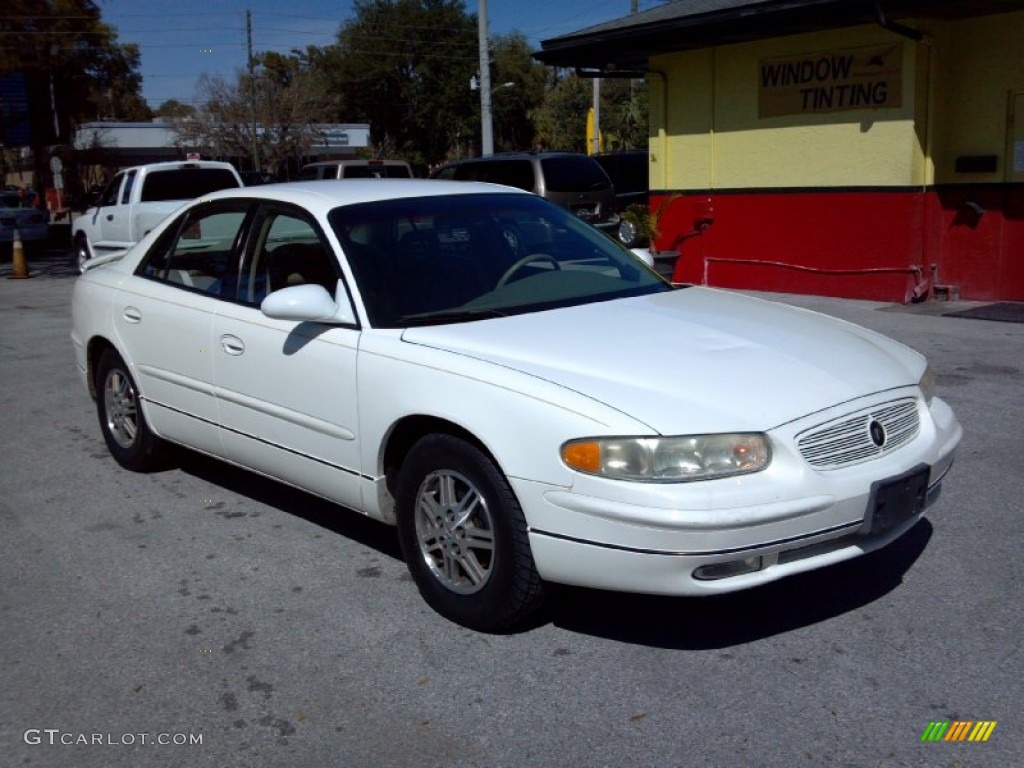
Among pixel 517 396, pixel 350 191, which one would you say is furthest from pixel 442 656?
pixel 350 191

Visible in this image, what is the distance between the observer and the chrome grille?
12.1 feet

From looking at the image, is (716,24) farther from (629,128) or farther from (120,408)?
(629,128)

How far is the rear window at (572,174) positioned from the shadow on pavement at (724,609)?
11.4 meters

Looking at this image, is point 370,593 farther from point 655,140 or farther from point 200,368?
point 655,140

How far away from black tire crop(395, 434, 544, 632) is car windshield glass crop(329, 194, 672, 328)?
69 centimetres

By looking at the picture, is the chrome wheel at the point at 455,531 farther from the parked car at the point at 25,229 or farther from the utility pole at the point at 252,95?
the utility pole at the point at 252,95

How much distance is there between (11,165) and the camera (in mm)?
70125

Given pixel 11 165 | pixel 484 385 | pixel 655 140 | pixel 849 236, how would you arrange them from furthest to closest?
1. pixel 11 165
2. pixel 655 140
3. pixel 849 236
4. pixel 484 385

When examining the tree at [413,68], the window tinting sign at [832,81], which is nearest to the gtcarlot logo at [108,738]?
the window tinting sign at [832,81]

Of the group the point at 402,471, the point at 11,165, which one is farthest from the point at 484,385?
the point at 11,165

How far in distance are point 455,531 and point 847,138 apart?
9.67 meters

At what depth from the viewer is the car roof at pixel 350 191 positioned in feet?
16.6

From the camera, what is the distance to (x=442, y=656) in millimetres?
3934

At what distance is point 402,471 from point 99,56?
150ft
